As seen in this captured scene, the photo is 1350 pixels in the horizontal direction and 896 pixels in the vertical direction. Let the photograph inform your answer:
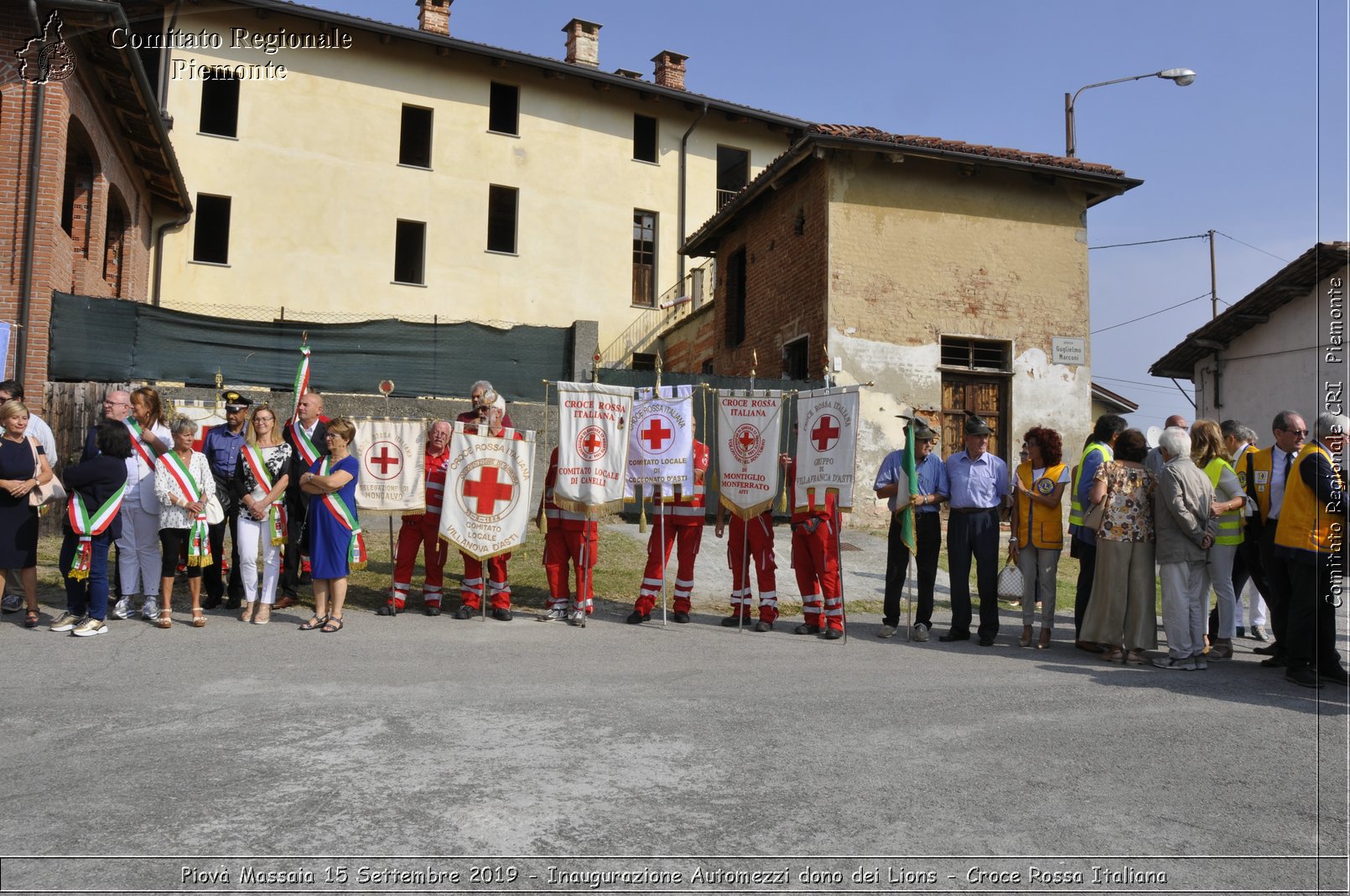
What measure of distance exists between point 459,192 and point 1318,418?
2513 cm

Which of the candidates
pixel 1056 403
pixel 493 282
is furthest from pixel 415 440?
pixel 493 282

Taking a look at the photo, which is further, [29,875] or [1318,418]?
[1318,418]

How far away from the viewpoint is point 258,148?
2667 centimetres

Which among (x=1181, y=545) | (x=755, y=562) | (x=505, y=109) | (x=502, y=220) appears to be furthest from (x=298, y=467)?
(x=505, y=109)

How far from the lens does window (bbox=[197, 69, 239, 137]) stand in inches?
1048

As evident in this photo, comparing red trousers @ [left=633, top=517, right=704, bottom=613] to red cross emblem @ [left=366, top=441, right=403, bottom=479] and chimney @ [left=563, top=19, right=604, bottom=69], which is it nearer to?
red cross emblem @ [left=366, top=441, right=403, bottom=479]

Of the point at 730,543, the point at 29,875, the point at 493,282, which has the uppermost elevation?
the point at 493,282

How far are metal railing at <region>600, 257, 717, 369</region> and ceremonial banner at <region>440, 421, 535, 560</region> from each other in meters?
20.3

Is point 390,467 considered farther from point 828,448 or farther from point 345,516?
point 828,448

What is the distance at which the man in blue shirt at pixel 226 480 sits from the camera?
30.3 feet

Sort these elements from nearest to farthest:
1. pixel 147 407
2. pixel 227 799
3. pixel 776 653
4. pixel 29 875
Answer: pixel 29 875
pixel 227 799
pixel 776 653
pixel 147 407

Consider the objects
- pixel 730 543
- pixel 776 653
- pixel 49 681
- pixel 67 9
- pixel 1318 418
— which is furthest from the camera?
pixel 67 9

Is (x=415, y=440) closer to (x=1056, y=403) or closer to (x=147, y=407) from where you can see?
(x=147, y=407)

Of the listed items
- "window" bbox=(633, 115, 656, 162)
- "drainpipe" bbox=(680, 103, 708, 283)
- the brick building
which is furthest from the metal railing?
the brick building
